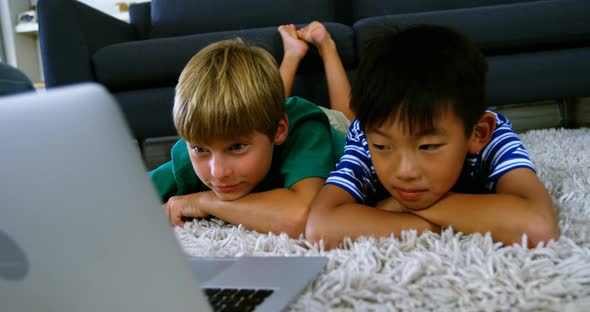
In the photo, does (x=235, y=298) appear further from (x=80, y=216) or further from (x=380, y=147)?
(x=380, y=147)

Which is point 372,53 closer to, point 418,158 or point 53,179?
point 418,158

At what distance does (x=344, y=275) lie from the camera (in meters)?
0.52

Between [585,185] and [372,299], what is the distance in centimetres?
61

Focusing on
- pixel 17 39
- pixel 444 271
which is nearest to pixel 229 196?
pixel 444 271

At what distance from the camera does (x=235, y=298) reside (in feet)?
1.40

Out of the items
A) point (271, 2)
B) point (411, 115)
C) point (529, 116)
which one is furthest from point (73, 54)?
point (529, 116)

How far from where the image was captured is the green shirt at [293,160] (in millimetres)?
902

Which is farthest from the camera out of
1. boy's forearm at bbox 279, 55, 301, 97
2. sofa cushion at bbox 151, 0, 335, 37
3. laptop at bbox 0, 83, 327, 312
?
sofa cushion at bbox 151, 0, 335, 37

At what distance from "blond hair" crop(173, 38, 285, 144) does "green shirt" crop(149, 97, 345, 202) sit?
75mm

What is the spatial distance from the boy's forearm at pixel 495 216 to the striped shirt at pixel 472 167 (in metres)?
0.10

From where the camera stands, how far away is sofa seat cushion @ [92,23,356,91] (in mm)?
1701

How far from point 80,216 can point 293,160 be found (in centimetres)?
68

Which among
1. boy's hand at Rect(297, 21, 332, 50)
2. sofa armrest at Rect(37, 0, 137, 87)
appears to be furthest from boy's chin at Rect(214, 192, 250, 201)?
sofa armrest at Rect(37, 0, 137, 87)

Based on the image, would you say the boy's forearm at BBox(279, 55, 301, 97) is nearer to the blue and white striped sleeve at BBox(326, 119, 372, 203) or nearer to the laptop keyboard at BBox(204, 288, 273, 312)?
the blue and white striped sleeve at BBox(326, 119, 372, 203)
